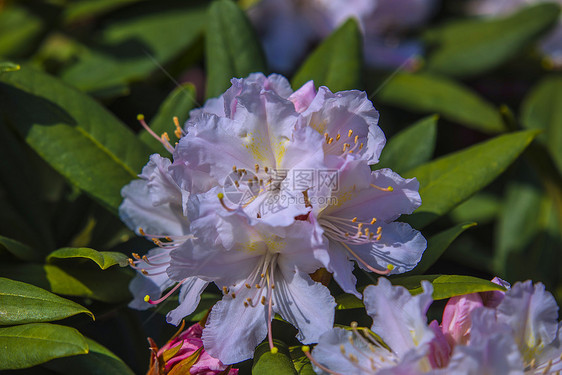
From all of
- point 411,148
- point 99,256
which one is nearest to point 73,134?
point 99,256

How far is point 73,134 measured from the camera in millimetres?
1375

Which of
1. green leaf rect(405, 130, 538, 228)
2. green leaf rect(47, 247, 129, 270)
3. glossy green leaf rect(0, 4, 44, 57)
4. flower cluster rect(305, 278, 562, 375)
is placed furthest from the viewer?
glossy green leaf rect(0, 4, 44, 57)

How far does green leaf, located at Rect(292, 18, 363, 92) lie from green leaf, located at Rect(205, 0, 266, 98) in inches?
5.2

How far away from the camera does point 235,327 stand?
1092 mm

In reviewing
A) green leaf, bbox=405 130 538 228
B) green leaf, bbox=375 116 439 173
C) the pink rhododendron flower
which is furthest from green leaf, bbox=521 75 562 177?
the pink rhododendron flower

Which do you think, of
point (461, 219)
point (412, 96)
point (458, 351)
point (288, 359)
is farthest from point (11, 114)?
point (461, 219)

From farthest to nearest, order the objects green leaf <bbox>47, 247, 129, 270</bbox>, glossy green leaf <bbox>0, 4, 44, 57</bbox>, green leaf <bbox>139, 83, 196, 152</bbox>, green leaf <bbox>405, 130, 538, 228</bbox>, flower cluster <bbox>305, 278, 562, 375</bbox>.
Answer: glossy green leaf <bbox>0, 4, 44, 57</bbox>, green leaf <bbox>139, 83, 196, 152</bbox>, green leaf <bbox>405, 130, 538, 228</bbox>, green leaf <bbox>47, 247, 129, 270</bbox>, flower cluster <bbox>305, 278, 562, 375</bbox>

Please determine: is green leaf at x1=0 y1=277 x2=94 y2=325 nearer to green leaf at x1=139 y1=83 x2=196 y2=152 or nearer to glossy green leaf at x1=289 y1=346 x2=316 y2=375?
glossy green leaf at x1=289 y1=346 x2=316 y2=375

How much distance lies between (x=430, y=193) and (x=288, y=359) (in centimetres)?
51

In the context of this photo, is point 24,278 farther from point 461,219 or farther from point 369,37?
point 369,37

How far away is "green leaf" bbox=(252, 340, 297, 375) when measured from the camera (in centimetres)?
103

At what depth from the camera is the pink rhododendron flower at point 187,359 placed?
109 centimetres

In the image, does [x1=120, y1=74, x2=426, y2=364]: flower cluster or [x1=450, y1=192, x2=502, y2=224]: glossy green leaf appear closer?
[x1=120, y1=74, x2=426, y2=364]: flower cluster

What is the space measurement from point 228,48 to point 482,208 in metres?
1.18
